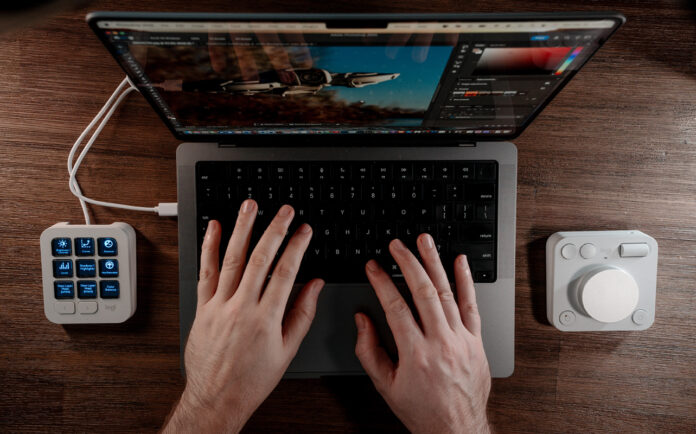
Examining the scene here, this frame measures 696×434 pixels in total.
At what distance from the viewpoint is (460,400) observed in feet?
2.24

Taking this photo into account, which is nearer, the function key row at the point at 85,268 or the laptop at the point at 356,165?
the laptop at the point at 356,165

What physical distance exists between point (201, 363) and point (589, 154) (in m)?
0.77

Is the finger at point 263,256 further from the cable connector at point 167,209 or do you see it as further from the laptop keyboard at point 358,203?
the cable connector at point 167,209

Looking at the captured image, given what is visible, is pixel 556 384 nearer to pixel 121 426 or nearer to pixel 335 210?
pixel 335 210

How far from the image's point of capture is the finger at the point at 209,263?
0.69m

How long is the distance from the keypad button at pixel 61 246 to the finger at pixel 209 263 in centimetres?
24

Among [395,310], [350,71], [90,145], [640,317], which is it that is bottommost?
[640,317]

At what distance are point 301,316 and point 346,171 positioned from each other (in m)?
0.25

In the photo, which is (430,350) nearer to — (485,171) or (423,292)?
(423,292)

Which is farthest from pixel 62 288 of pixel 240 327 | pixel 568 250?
pixel 568 250

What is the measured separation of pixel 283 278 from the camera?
67 cm

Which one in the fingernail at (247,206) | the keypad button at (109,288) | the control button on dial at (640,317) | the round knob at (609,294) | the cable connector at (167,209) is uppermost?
the fingernail at (247,206)

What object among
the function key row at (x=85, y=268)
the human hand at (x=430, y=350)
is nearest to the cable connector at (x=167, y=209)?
the function key row at (x=85, y=268)

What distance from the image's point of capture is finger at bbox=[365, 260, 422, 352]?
68 centimetres
